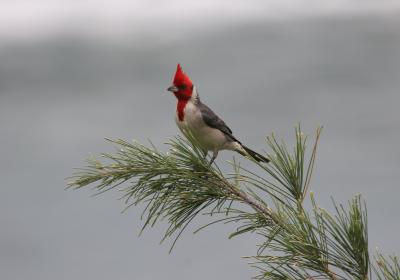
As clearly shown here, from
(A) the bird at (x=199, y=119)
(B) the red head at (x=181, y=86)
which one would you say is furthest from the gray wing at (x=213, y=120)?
(B) the red head at (x=181, y=86)

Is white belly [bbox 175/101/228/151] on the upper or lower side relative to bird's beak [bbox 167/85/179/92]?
lower

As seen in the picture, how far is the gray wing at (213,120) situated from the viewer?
175 inches

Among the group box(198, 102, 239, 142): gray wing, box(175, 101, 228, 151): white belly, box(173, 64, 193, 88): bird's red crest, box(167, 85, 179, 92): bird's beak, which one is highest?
box(173, 64, 193, 88): bird's red crest

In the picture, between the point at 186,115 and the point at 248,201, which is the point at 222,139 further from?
the point at 248,201

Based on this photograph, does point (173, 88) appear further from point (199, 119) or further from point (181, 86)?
point (199, 119)

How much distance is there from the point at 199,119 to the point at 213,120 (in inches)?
4.1

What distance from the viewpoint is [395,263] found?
2408 millimetres

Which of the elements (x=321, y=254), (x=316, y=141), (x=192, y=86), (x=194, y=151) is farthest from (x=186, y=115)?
(x=321, y=254)

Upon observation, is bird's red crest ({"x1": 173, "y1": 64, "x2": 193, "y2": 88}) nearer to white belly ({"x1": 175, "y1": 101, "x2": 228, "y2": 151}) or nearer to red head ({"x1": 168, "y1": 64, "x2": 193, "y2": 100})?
red head ({"x1": 168, "y1": 64, "x2": 193, "y2": 100})


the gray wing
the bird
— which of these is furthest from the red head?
the gray wing

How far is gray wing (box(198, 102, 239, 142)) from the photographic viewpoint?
443 centimetres

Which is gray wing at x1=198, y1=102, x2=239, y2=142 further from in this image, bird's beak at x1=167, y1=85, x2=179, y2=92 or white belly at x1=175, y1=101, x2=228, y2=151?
bird's beak at x1=167, y1=85, x2=179, y2=92

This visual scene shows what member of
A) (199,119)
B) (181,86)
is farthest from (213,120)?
(181,86)

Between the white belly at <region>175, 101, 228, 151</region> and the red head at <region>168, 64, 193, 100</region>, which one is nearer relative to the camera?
the white belly at <region>175, 101, 228, 151</region>
